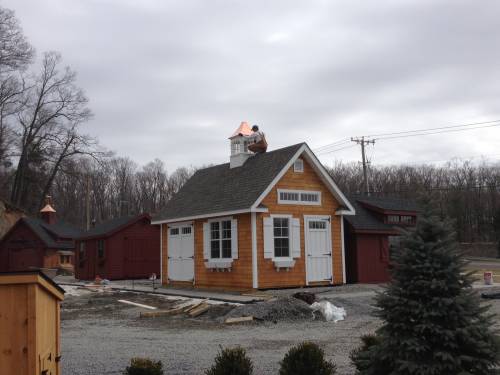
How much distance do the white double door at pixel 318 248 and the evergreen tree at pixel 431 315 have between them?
48.2ft

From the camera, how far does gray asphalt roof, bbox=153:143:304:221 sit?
1958 cm

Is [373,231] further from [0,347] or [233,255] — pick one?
[0,347]

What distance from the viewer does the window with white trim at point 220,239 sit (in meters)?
20.0

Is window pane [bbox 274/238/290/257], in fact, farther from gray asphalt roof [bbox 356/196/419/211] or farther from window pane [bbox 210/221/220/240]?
gray asphalt roof [bbox 356/196/419/211]

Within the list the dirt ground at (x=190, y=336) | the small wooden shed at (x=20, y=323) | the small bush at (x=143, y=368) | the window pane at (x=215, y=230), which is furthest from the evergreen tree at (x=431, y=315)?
the window pane at (x=215, y=230)

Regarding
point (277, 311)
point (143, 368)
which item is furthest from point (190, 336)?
point (143, 368)

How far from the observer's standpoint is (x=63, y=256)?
39.8 metres

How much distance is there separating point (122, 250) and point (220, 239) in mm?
11946

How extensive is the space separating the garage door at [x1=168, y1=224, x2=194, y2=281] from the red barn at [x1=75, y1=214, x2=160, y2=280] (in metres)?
6.70

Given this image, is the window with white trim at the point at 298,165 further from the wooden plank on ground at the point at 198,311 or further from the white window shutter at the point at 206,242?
the wooden plank on ground at the point at 198,311

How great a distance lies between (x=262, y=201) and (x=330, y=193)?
3.43m

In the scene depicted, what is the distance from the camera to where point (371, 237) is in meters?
22.6

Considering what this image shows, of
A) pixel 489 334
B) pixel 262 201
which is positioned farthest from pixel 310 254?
pixel 489 334

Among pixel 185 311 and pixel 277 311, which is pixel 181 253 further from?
pixel 277 311
